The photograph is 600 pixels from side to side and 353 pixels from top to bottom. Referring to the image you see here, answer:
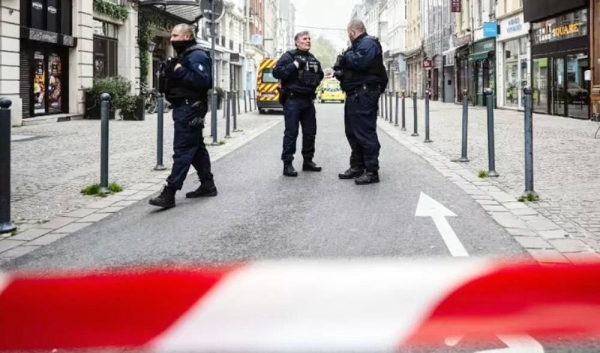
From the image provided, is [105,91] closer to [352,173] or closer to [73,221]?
[352,173]

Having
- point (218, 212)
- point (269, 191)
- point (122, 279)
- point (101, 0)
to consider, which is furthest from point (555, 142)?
point (101, 0)

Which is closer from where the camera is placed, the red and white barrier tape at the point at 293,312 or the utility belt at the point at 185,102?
the red and white barrier tape at the point at 293,312

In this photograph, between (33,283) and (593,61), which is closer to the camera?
(33,283)

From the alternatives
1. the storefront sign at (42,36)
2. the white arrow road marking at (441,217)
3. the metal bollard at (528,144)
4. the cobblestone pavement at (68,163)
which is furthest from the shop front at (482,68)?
the white arrow road marking at (441,217)

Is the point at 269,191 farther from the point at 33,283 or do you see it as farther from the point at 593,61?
the point at 593,61

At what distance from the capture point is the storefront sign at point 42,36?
768 inches

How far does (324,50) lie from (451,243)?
137723 mm

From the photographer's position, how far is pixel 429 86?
54500 millimetres

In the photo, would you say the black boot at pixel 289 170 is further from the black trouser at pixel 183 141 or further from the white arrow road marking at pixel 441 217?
the black trouser at pixel 183 141

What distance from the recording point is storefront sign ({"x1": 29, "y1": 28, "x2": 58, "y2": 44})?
768 inches

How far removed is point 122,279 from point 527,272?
223 cm

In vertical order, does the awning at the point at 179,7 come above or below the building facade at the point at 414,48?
below

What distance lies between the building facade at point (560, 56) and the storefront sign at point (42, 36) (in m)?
16.7

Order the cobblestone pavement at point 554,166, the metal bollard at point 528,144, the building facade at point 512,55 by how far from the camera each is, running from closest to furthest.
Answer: the cobblestone pavement at point 554,166
the metal bollard at point 528,144
the building facade at point 512,55
